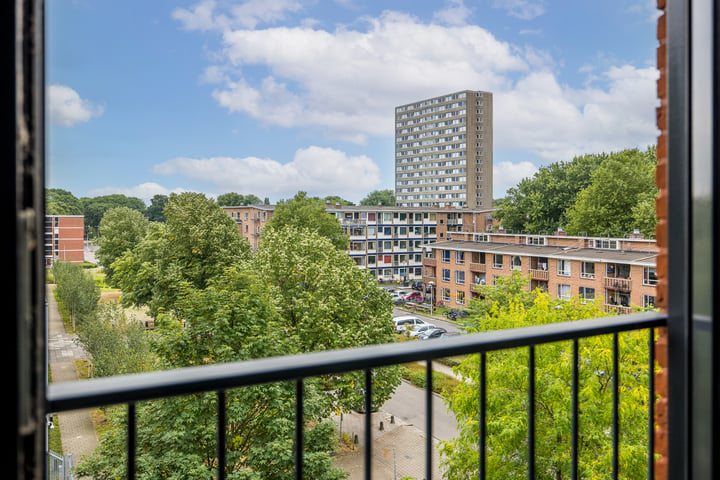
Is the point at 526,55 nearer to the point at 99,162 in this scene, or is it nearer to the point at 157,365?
the point at 99,162

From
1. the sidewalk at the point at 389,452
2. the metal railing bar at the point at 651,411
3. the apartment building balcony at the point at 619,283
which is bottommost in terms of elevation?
the sidewalk at the point at 389,452

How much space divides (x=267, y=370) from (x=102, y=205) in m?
24.2

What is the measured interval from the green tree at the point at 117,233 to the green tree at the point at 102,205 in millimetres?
301

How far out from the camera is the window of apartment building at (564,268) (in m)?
16.0

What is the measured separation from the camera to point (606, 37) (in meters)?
32.0

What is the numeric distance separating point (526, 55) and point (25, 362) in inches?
1671

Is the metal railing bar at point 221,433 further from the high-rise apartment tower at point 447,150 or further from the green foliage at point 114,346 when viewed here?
the high-rise apartment tower at point 447,150

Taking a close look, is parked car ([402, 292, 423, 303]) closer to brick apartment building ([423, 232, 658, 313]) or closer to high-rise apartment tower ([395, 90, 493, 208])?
brick apartment building ([423, 232, 658, 313])

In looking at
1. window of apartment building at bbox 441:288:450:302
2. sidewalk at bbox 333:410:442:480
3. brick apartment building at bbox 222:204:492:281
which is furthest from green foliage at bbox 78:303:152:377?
brick apartment building at bbox 222:204:492:281

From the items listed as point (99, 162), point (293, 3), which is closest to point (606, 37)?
point (293, 3)

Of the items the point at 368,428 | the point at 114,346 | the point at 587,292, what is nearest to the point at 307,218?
the point at 587,292

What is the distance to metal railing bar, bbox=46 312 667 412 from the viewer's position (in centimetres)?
64

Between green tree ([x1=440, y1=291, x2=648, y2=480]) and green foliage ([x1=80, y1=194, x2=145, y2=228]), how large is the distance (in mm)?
17906

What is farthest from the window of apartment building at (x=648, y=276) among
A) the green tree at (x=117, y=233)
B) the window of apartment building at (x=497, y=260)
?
the green tree at (x=117, y=233)
